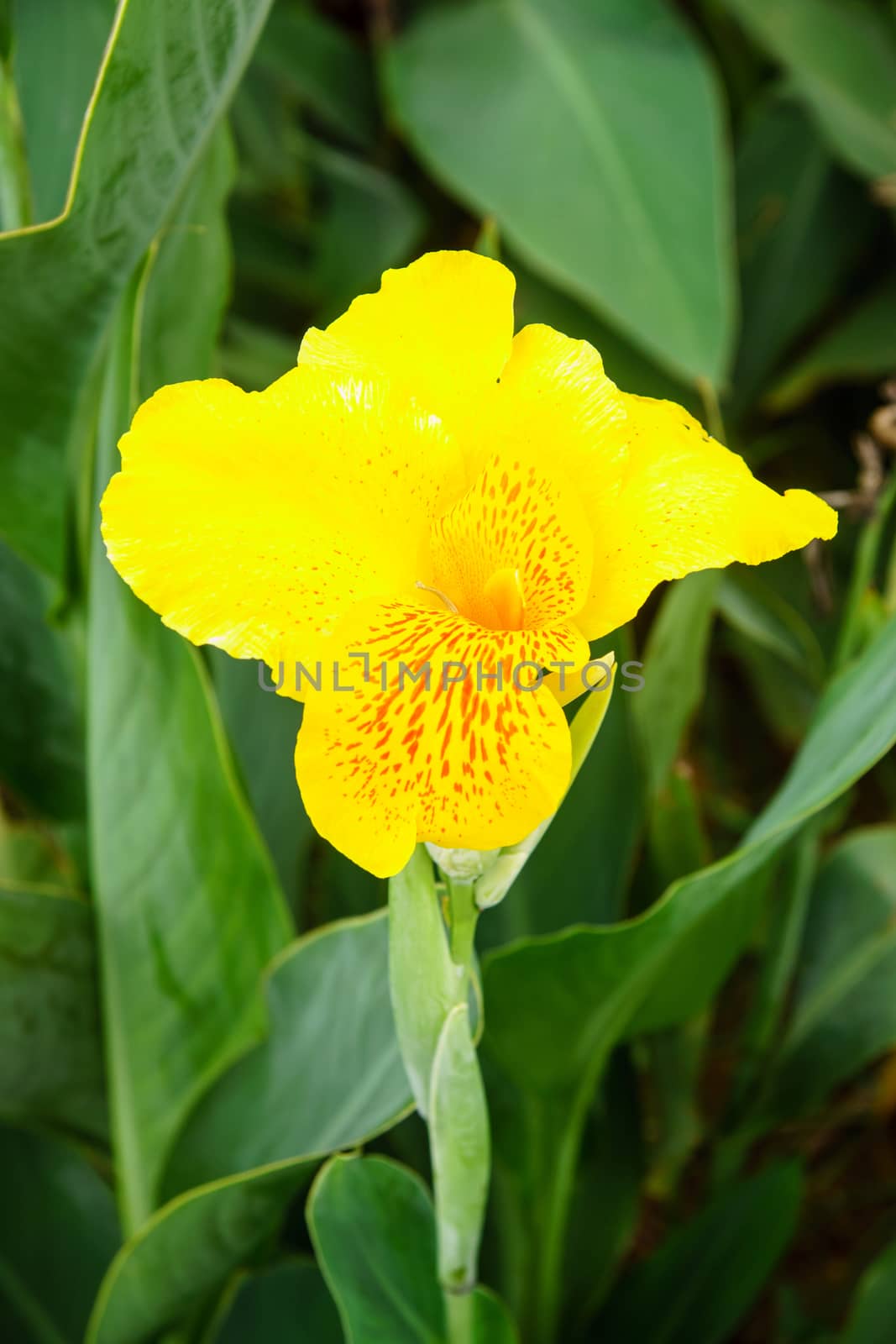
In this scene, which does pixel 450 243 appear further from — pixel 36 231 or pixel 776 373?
pixel 36 231

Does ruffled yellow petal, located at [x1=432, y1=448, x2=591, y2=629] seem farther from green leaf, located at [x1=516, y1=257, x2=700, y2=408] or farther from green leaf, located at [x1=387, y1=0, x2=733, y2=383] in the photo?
green leaf, located at [x1=516, y1=257, x2=700, y2=408]

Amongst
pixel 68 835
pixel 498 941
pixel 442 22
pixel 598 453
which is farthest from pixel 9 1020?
pixel 442 22

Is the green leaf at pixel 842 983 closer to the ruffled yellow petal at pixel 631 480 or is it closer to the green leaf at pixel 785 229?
the ruffled yellow petal at pixel 631 480

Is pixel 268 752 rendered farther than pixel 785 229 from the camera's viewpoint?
No

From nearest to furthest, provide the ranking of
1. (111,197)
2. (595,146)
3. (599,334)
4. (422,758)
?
(422,758) < (111,197) < (595,146) < (599,334)

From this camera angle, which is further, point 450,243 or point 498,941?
point 450,243

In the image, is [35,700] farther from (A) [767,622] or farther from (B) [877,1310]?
(B) [877,1310]

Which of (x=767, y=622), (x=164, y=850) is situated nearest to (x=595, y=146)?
(x=767, y=622)
